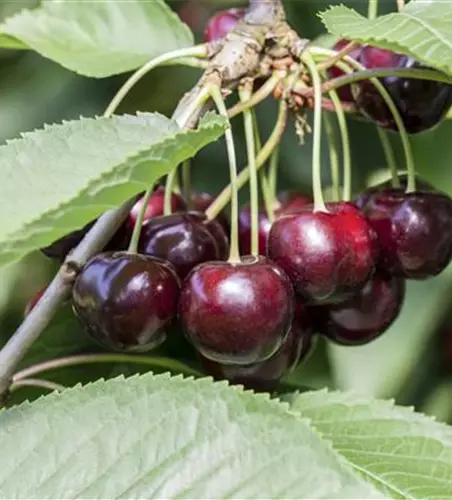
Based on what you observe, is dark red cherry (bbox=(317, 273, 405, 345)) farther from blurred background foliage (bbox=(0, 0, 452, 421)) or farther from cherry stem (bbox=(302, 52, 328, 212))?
blurred background foliage (bbox=(0, 0, 452, 421))

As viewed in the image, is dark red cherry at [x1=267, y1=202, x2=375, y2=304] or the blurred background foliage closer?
dark red cherry at [x1=267, y1=202, x2=375, y2=304]

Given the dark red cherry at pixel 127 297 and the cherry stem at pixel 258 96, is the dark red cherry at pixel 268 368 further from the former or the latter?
the cherry stem at pixel 258 96

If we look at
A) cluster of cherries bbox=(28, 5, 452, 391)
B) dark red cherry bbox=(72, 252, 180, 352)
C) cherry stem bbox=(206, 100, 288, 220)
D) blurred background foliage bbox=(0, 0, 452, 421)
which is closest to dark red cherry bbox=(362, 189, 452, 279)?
cluster of cherries bbox=(28, 5, 452, 391)

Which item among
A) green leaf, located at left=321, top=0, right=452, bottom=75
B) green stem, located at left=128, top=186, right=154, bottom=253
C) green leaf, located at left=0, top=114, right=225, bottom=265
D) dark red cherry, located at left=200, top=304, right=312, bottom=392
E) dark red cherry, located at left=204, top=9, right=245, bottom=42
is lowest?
dark red cherry, located at left=200, top=304, right=312, bottom=392

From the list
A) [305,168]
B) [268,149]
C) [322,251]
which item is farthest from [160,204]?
[305,168]

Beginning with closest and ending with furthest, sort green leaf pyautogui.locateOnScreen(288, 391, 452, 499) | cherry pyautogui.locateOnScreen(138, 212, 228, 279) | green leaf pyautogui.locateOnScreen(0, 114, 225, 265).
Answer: green leaf pyautogui.locateOnScreen(0, 114, 225, 265) → green leaf pyautogui.locateOnScreen(288, 391, 452, 499) → cherry pyautogui.locateOnScreen(138, 212, 228, 279)

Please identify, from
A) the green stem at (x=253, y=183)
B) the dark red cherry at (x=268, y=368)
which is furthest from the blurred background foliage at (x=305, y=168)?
the green stem at (x=253, y=183)
